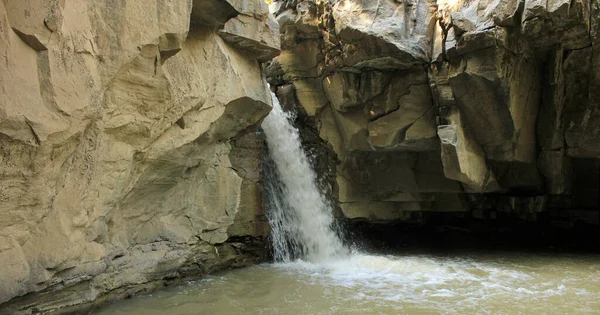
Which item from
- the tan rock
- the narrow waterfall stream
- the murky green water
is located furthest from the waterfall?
the tan rock

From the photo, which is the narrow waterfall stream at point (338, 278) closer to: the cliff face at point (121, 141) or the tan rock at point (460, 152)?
the cliff face at point (121, 141)

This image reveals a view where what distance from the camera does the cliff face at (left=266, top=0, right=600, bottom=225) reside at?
6.17m

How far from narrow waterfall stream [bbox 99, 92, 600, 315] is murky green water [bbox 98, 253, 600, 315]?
0.04 ft

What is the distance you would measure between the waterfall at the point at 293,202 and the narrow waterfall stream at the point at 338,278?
2 cm

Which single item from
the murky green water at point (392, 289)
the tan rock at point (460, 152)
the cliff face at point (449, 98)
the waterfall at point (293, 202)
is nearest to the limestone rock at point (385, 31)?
the cliff face at point (449, 98)

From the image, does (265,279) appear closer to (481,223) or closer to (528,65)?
(528,65)

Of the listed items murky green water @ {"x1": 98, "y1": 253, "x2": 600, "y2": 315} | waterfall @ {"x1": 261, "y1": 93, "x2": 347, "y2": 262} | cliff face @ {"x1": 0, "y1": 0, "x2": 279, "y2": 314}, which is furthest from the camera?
waterfall @ {"x1": 261, "y1": 93, "x2": 347, "y2": 262}

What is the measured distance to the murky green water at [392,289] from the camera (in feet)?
14.9

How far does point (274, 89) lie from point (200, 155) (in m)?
3.51

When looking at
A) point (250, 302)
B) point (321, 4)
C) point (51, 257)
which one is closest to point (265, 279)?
point (250, 302)

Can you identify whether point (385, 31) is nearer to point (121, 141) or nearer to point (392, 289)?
point (392, 289)

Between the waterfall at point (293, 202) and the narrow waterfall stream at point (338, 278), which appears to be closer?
the narrow waterfall stream at point (338, 278)

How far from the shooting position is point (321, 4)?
7.55m

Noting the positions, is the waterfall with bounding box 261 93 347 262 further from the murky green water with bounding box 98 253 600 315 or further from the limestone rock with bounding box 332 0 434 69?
the limestone rock with bounding box 332 0 434 69
